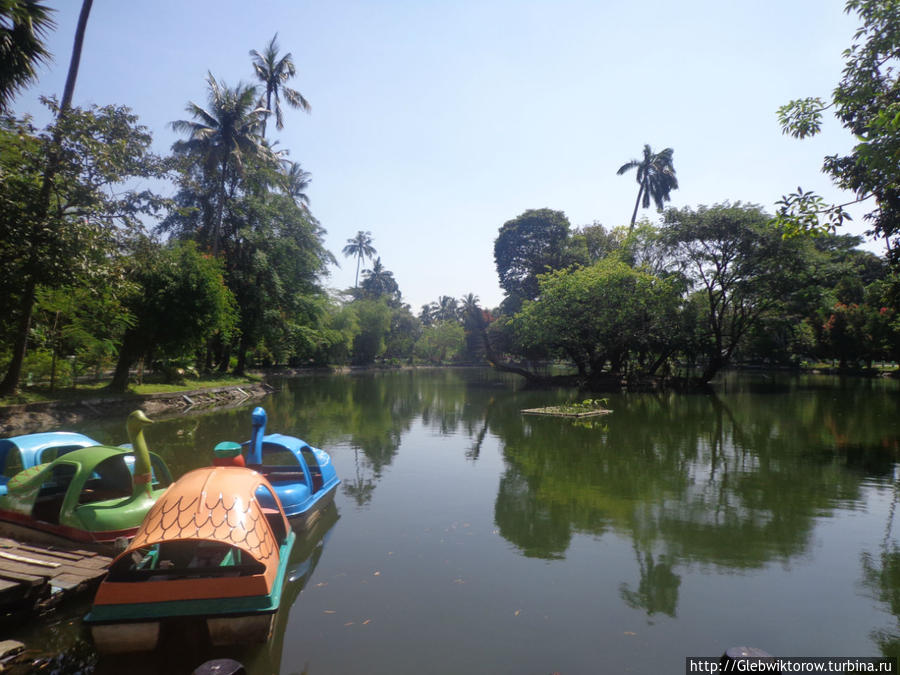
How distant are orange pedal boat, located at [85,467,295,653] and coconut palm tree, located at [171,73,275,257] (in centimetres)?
2743

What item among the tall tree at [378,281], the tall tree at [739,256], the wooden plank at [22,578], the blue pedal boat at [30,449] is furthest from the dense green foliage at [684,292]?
the tall tree at [378,281]

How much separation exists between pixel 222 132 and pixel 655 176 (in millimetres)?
38584

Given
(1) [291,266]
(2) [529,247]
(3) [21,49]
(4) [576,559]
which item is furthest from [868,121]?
(2) [529,247]

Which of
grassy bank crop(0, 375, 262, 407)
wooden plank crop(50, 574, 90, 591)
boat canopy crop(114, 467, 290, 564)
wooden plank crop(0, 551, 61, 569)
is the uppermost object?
boat canopy crop(114, 467, 290, 564)

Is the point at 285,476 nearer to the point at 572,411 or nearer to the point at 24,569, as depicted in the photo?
the point at 24,569

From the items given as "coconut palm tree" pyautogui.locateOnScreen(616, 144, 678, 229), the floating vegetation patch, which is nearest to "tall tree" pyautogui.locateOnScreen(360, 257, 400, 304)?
"coconut palm tree" pyautogui.locateOnScreen(616, 144, 678, 229)

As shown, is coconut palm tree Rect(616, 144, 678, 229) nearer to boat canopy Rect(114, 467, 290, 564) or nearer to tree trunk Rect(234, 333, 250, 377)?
tree trunk Rect(234, 333, 250, 377)

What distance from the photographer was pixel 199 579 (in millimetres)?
4172

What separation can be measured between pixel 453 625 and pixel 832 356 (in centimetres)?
6354

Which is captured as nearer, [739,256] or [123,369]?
[123,369]

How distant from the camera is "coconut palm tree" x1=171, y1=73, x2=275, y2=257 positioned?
29266 mm

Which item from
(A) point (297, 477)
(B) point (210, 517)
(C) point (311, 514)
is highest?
(B) point (210, 517)

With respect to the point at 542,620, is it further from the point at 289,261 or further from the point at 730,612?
the point at 289,261

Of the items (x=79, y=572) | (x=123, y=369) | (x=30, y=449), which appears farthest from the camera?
(x=123, y=369)
